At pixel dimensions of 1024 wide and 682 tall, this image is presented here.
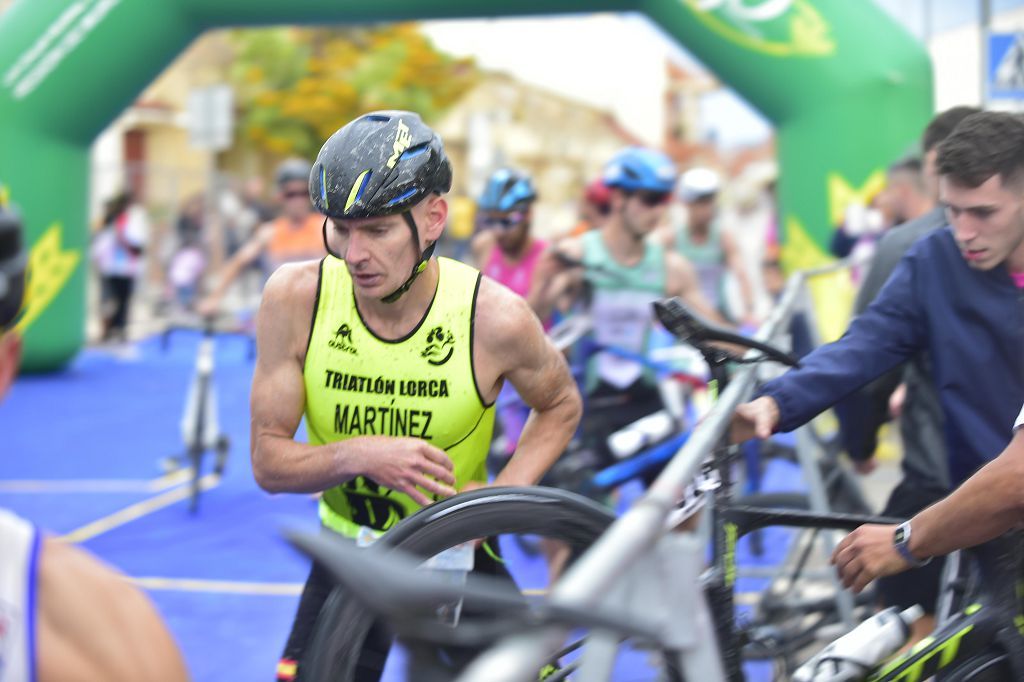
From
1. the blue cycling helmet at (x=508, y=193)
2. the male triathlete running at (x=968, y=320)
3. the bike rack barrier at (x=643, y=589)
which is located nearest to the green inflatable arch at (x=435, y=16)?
the blue cycling helmet at (x=508, y=193)

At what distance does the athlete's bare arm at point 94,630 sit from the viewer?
1.46 metres

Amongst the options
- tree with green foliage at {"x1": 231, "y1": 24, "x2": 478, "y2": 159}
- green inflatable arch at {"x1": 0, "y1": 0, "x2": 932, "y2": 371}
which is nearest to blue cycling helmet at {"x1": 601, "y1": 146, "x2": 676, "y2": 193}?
green inflatable arch at {"x1": 0, "y1": 0, "x2": 932, "y2": 371}

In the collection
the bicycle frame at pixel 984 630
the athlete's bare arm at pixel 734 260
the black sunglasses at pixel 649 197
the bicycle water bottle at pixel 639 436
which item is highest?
the black sunglasses at pixel 649 197

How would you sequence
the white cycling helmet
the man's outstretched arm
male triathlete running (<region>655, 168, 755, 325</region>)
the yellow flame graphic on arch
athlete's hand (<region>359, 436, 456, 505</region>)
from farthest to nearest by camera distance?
the yellow flame graphic on arch
male triathlete running (<region>655, 168, 755, 325</region>)
the white cycling helmet
athlete's hand (<region>359, 436, 456, 505</region>)
the man's outstretched arm

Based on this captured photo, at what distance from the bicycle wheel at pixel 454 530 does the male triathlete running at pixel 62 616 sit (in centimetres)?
74

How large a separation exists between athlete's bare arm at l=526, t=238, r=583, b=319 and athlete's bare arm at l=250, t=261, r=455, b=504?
3.05 m

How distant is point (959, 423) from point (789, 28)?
9012 mm

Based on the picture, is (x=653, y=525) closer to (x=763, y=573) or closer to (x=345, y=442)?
(x=345, y=442)

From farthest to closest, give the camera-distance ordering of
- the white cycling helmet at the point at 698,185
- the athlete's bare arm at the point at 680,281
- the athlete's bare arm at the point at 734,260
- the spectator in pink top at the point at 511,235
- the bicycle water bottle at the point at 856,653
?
the athlete's bare arm at the point at 734,260, the white cycling helmet at the point at 698,185, the spectator in pink top at the point at 511,235, the athlete's bare arm at the point at 680,281, the bicycle water bottle at the point at 856,653

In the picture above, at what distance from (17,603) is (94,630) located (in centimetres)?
10

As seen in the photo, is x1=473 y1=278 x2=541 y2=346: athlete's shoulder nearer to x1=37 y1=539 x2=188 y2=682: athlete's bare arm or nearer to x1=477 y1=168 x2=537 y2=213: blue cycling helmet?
x1=37 y1=539 x2=188 y2=682: athlete's bare arm

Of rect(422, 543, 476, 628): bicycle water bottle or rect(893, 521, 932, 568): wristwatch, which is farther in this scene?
rect(893, 521, 932, 568): wristwatch

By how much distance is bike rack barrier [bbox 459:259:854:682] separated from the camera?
1.33m

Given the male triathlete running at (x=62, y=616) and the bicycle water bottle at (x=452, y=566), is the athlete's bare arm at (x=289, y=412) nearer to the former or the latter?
the bicycle water bottle at (x=452, y=566)
